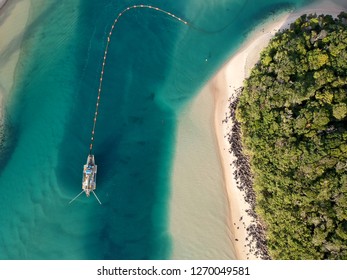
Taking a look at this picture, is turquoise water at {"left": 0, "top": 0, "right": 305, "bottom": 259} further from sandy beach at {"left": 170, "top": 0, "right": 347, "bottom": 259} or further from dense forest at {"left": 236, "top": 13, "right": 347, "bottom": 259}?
dense forest at {"left": 236, "top": 13, "right": 347, "bottom": 259}

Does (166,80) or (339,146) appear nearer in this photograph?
(339,146)

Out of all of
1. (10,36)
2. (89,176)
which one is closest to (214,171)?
(89,176)

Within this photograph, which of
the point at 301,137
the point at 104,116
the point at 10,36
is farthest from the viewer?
the point at 10,36

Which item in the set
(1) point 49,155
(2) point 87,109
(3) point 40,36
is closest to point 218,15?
(2) point 87,109

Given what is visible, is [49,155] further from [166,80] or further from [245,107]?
[245,107]

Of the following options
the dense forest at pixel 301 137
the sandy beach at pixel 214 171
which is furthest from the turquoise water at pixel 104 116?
the dense forest at pixel 301 137

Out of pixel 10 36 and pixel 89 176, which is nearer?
pixel 89 176

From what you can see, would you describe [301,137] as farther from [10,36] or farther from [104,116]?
[10,36]
